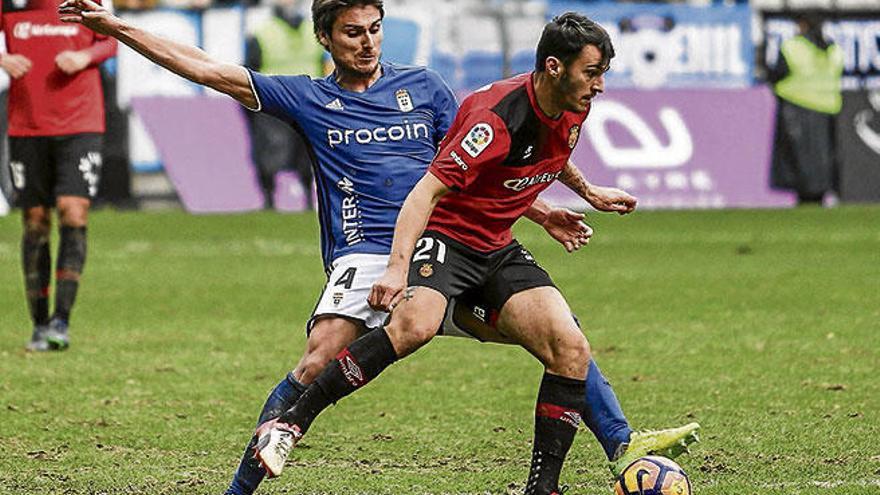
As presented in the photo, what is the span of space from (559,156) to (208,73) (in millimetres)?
1378

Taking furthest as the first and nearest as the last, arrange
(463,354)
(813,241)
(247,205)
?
(247,205) → (813,241) → (463,354)

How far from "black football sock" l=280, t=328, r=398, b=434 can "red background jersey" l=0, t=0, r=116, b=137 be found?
5.34 metres

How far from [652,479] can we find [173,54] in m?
2.40

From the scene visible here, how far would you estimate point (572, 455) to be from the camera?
744cm

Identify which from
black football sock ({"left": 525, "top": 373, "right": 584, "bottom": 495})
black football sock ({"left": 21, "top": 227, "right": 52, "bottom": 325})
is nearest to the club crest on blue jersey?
black football sock ({"left": 525, "top": 373, "right": 584, "bottom": 495})

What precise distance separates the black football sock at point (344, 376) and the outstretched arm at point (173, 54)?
1.10 m

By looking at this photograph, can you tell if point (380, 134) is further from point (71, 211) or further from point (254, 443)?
point (71, 211)

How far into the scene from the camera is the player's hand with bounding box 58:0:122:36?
6.58 meters

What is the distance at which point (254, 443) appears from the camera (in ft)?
20.4

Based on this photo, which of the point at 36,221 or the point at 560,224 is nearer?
the point at 560,224

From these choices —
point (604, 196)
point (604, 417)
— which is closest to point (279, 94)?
point (604, 196)

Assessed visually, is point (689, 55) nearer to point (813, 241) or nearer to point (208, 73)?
point (813, 241)

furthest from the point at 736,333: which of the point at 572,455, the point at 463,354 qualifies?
the point at 572,455

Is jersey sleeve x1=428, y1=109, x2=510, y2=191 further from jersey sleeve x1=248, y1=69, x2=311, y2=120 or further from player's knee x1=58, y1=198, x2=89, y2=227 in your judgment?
player's knee x1=58, y1=198, x2=89, y2=227
